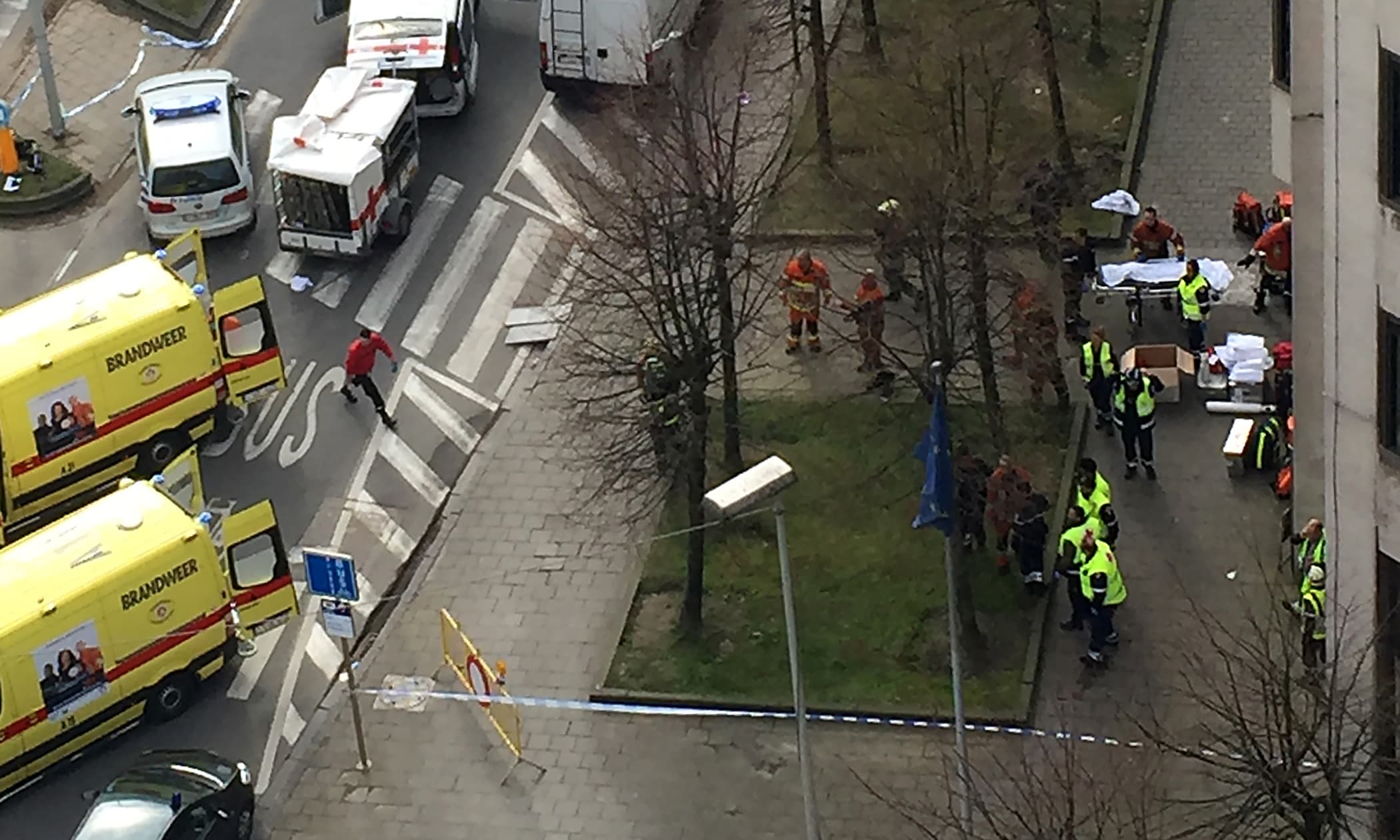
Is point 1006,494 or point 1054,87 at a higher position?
point 1054,87

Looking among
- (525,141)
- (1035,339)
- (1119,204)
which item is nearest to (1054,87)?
(1119,204)

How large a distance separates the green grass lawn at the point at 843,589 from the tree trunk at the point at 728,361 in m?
0.74

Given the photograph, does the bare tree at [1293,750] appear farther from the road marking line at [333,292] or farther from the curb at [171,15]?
the curb at [171,15]

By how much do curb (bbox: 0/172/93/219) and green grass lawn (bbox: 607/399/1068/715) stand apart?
12214 millimetres

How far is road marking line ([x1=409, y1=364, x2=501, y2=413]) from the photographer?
114 ft

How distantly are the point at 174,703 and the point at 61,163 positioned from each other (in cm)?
1314

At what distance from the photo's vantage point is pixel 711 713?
28.8 meters

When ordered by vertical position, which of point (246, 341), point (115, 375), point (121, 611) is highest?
point (115, 375)

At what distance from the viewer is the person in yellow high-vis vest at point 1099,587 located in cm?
2831

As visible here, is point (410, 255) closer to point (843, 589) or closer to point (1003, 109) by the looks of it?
point (1003, 109)

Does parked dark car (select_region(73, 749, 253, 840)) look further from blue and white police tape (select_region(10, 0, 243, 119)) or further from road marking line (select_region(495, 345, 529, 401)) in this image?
blue and white police tape (select_region(10, 0, 243, 119))

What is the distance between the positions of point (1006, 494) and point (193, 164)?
46.7 feet

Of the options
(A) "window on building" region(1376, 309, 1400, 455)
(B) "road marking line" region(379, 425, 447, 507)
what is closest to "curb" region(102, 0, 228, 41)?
(B) "road marking line" region(379, 425, 447, 507)

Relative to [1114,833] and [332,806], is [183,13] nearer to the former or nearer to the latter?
[332,806]
